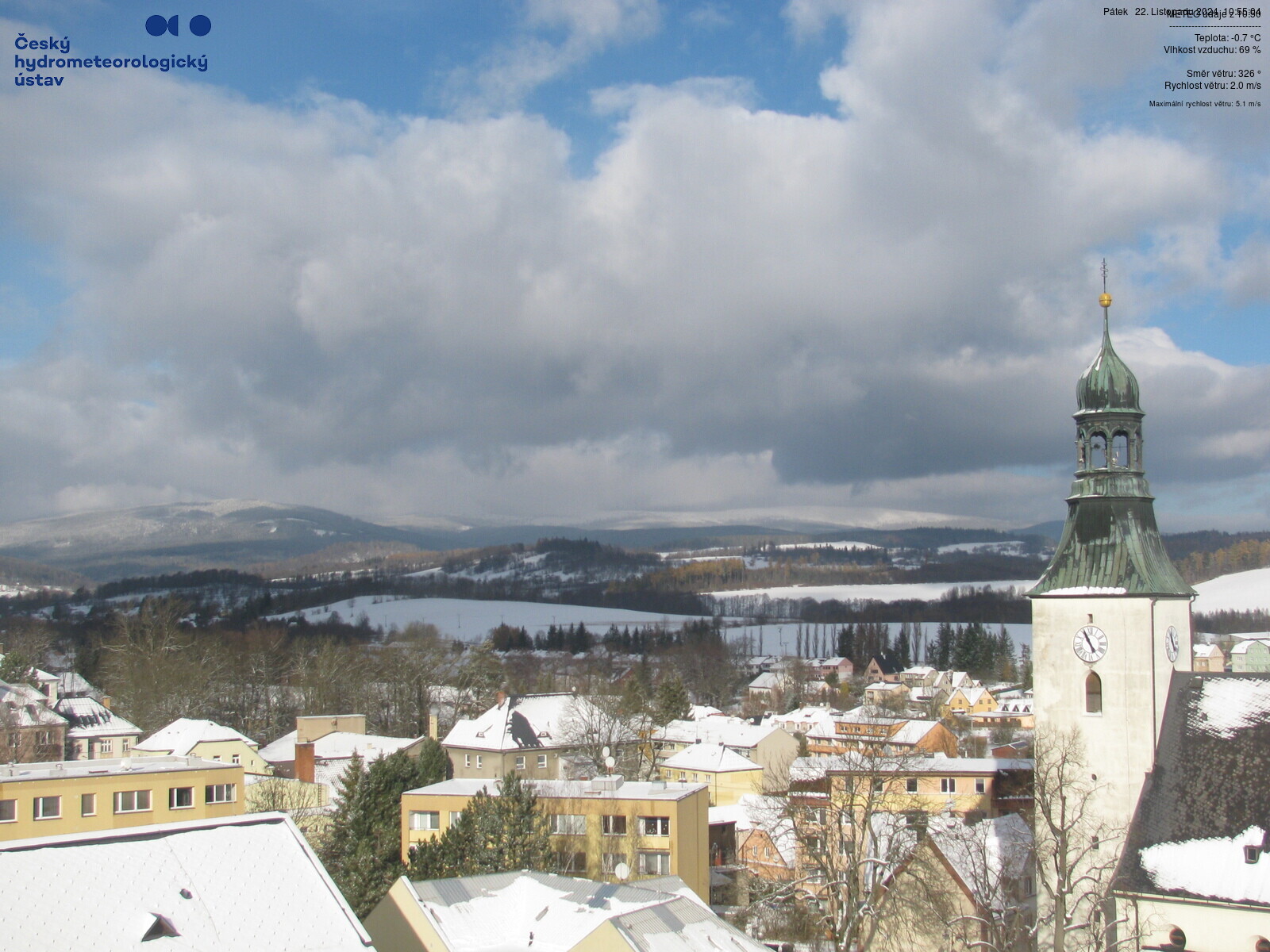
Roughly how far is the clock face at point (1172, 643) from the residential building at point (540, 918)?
1460 cm

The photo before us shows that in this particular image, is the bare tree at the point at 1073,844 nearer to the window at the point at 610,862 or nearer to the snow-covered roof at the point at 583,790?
the snow-covered roof at the point at 583,790

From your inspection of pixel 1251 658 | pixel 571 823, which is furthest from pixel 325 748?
pixel 1251 658

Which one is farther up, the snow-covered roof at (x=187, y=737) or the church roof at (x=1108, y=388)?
the church roof at (x=1108, y=388)

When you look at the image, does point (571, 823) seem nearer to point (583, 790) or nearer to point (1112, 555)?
point (583, 790)

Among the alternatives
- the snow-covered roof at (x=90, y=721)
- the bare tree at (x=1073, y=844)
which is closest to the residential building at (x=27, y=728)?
the snow-covered roof at (x=90, y=721)

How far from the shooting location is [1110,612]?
101 ft

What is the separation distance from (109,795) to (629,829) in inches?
783

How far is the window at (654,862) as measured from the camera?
133ft

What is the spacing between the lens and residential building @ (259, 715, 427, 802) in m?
65.1

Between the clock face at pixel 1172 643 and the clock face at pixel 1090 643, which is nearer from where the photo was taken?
the clock face at pixel 1172 643

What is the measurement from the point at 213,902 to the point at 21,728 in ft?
180

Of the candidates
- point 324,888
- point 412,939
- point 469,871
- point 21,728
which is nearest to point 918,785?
point 469,871

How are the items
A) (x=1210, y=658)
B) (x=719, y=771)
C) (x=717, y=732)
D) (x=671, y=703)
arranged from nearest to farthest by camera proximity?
(x=719, y=771), (x=717, y=732), (x=671, y=703), (x=1210, y=658)

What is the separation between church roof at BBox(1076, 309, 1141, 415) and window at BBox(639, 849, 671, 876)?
21.4 metres
